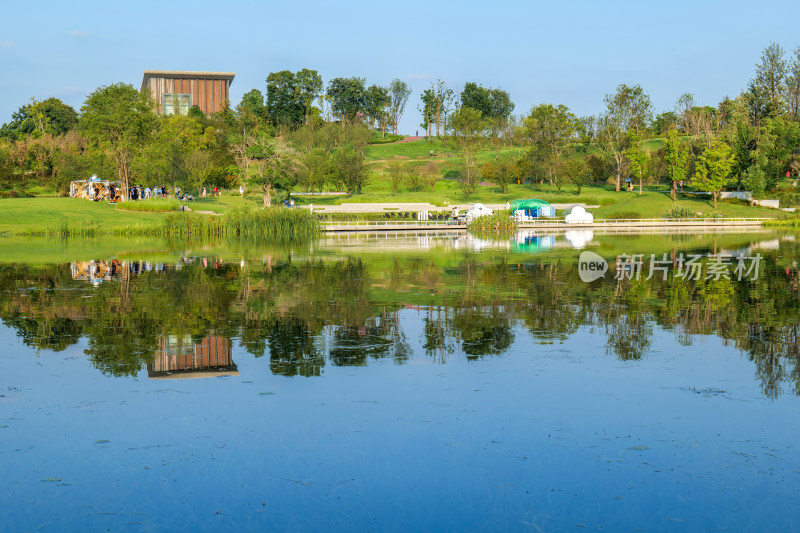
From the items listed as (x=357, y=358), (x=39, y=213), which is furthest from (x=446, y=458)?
(x=39, y=213)

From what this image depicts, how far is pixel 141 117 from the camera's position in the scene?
81.2 metres

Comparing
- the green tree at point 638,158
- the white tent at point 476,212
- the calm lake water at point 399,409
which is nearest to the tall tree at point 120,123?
the white tent at point 476,212

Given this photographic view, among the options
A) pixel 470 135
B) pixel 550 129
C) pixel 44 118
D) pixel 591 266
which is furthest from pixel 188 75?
pixel 591 266

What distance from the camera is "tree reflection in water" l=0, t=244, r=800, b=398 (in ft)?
51.6

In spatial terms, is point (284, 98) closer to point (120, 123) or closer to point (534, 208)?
point (120, 123)

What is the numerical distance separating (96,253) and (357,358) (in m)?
30.7

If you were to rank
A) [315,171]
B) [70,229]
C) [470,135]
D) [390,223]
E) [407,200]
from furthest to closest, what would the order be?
1. [470,135]
2. [407,200]
3. [315,171]
4. [390,223]
5. [70,229]

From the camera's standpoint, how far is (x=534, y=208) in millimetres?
83250

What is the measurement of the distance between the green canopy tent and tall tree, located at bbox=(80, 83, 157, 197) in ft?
133

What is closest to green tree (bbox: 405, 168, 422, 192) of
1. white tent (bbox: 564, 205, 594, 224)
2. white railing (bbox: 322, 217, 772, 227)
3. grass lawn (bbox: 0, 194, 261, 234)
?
white railing (bbox: 322, 217, 772, 227)

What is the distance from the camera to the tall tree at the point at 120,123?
7806 cm

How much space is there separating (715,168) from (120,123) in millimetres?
66698

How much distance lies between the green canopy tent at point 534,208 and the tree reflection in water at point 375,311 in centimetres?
4996

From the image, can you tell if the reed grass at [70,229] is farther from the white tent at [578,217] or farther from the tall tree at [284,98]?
the tall tree at [284,98]
